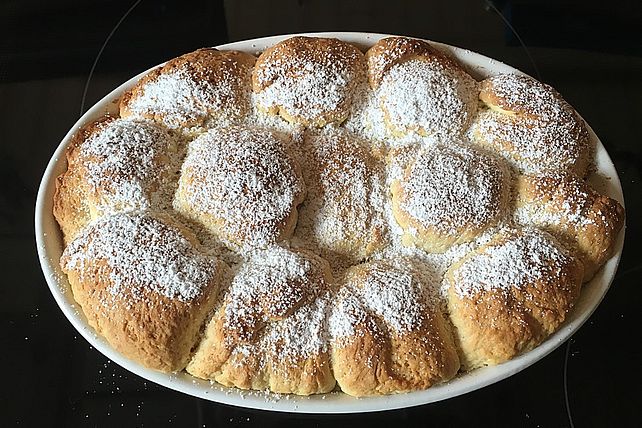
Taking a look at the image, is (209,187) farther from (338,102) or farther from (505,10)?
(505,10)

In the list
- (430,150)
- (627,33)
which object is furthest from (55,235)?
(627,33)

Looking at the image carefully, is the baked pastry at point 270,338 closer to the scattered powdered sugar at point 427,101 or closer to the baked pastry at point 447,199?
the baked pastry at point 447,199

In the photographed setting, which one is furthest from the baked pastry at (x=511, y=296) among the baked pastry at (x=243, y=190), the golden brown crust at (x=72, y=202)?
the golden brown crust at (x=72, y=202)

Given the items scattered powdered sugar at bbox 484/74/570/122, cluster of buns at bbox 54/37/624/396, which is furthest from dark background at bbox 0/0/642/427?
scattered powdered sugar at bbox 484/74/570/122

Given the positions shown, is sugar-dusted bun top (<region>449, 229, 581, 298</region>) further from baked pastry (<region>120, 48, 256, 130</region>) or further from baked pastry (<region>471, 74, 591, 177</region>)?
baked pastry (<region>120, 48, 256, 130</region>)

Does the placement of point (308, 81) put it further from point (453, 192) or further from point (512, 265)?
point (512, 265)

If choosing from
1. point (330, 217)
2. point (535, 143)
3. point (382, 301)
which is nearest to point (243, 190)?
point (330, 217)
